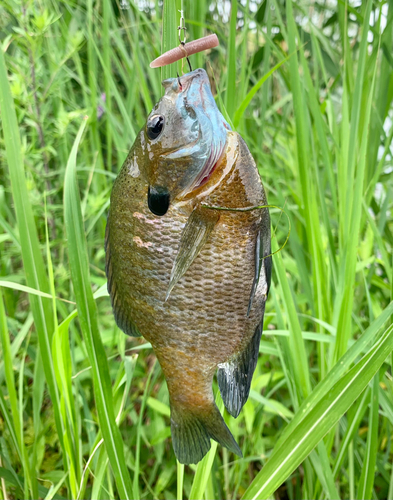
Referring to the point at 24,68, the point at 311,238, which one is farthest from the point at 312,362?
the point at 24,68

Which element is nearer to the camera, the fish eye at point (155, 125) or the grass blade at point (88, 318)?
the fish eye at point (155, 125)

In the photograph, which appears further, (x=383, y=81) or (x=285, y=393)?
(x=285, y=393)

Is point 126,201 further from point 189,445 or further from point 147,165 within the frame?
point 189,445

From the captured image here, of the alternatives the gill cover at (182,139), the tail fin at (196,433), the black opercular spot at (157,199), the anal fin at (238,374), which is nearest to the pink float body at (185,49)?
the gill cover at (182,139)

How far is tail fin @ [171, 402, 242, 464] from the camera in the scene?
65 centimetres

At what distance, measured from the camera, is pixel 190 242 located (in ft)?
1.81

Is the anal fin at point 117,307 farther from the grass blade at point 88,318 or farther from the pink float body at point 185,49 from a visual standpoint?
the pink float body at point 185,49

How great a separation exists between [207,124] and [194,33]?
1.47 feet

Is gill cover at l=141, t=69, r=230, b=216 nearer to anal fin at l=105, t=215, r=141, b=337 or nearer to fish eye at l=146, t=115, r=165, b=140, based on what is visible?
fish eye at l=146, t=115, r=165, b=140

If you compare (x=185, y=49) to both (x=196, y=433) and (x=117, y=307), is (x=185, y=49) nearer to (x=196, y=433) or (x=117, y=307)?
(x=117, y=307)

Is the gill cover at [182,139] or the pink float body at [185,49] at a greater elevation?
the pink float body at [185,49]

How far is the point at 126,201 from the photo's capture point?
591 mm

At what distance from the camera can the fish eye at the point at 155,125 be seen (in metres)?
0.58

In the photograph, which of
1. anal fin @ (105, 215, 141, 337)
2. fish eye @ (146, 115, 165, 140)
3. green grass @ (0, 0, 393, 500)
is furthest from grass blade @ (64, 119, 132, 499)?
fish eye @ (146, 115, 165, 140)
